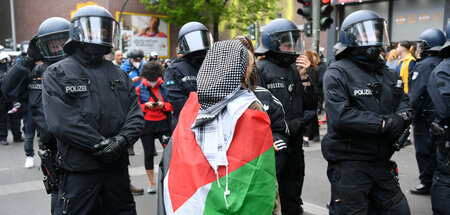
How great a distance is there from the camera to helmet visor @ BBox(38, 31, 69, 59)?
4343 mm

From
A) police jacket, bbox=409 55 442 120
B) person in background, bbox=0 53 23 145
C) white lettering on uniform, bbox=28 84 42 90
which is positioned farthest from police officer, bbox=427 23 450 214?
person in background, bbox=0 53 23 145

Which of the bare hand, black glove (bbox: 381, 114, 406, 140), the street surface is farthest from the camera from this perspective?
the street surface

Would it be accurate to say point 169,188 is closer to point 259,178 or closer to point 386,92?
point 259,178

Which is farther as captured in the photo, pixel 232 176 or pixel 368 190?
pixel 368 190

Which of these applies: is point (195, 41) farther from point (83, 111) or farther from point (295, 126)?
point (83, 111)

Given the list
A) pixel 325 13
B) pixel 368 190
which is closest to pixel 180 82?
pixel 368 190

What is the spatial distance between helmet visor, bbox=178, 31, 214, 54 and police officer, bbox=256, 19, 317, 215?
1.95 ft

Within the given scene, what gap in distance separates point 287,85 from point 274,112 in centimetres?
145

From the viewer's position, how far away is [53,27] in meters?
4.40

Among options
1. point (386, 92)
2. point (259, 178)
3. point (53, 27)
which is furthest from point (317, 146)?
point (259, 178)

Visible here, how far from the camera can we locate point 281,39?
470cm

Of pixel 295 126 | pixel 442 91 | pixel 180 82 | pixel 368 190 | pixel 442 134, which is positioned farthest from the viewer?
pixel 180 82

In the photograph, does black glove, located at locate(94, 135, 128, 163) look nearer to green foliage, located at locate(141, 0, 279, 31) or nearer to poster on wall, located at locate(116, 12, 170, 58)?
green foliage, located at locate(141, 0, 279, 31)

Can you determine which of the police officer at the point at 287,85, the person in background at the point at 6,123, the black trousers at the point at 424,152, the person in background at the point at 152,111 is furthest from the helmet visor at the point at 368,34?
the person in background at the point at 6,123
